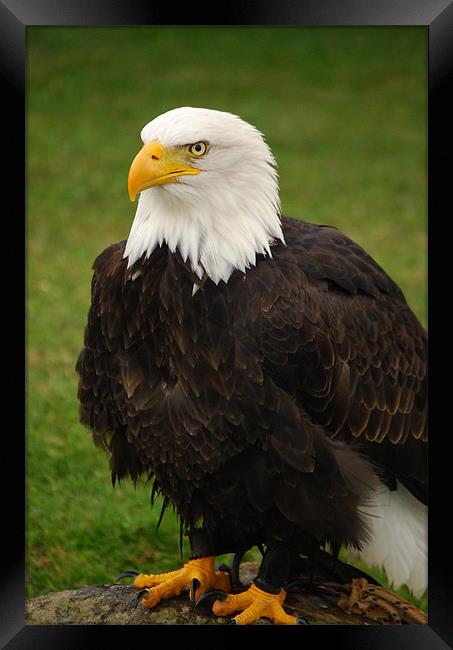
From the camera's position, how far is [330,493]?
3512 mm

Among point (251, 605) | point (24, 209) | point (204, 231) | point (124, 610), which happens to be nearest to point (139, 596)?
point (124, 610)

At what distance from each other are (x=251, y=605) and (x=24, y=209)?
5.72 feet

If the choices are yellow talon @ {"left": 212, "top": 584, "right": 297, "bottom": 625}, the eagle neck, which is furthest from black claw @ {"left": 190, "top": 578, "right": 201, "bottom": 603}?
the eagle neck

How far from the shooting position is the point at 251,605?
380cm

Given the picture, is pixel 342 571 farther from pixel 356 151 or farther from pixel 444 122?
pixel 356 151

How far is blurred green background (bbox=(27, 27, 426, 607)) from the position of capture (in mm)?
7516

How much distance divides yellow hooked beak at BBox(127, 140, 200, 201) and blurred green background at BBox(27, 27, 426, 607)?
11.0 feet

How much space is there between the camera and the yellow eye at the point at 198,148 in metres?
3.27

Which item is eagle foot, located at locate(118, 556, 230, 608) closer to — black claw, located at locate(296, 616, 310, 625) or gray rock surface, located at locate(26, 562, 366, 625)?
Result: gray rock surface, located at locate(26, 562, 366, 625)

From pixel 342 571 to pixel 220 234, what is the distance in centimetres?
158

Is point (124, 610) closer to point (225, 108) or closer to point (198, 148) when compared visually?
point (198, 148)

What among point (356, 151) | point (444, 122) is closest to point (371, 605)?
point (444, 122)

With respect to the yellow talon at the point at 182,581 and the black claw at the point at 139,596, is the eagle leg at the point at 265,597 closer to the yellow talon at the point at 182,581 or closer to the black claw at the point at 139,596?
the yellow talon at the point at 182,581

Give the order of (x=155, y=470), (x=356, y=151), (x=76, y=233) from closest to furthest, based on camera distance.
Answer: (x=155, y=470) → (x=76, y=233) → (x=356, y=151)
